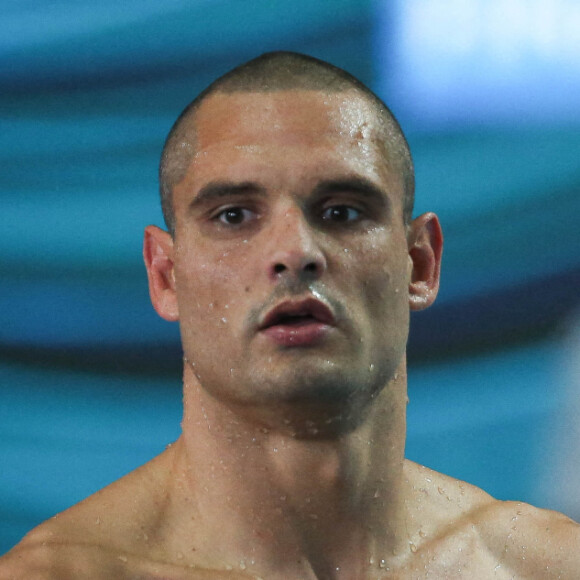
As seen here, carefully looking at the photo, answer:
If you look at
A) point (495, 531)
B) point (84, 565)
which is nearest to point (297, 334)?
point (84, 565)

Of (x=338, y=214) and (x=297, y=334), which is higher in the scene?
(x=338, y=214)

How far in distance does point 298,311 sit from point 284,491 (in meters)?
0.46

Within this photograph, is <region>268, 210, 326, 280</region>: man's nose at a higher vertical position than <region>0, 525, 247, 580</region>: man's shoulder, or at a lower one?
higher

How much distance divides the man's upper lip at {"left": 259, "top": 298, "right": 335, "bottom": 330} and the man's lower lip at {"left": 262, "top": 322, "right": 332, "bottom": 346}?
0.05ft

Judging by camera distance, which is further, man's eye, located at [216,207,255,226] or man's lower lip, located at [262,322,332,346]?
man's eye, located at [216,207,255,226]

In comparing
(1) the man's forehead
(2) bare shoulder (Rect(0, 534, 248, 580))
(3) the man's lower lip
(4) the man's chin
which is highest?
(1) the man's forehead

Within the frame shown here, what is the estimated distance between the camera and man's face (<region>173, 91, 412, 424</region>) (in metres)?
2.55

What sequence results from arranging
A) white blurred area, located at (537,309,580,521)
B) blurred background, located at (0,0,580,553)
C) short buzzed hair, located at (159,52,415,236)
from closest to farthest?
short buzzed hair, located at (159,52,415,236), blurred background, located at (0,0,580,553), white blurred area, located at (537,309,580,521)

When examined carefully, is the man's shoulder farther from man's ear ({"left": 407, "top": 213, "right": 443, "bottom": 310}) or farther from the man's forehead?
the man's forehead

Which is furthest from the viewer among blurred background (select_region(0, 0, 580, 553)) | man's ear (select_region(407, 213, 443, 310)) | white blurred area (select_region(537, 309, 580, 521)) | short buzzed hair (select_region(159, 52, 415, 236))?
white blurred area (select_region(537, 309, 580, 521))

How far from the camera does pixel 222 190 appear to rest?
2699 millimetres

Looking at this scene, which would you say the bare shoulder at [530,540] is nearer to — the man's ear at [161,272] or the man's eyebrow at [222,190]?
the man's ear at [161,272]

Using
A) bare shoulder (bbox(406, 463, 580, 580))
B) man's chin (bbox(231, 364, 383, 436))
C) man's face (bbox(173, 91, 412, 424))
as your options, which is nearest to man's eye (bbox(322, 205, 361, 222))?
man's face (bbox(173, 91, 412, 424))

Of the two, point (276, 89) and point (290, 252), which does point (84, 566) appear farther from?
point (276, 89)
